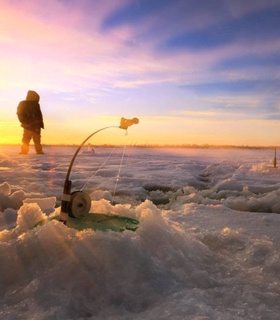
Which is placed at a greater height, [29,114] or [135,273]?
[29,114]

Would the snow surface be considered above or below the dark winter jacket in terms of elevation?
below

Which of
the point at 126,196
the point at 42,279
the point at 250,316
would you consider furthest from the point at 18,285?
the point at 126,196

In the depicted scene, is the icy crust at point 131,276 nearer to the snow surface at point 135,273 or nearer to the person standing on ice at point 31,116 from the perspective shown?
the snow surface at point 135,273

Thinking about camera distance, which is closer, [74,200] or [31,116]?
[74,200]

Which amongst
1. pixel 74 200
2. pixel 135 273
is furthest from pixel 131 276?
pixel 74 200

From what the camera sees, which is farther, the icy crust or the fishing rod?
the fishing rod

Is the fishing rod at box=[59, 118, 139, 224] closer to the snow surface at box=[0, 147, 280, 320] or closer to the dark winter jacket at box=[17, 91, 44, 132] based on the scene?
the snow surface at box=[0, 147, 280, 320]

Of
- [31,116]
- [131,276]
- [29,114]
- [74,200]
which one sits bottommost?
[131,276]

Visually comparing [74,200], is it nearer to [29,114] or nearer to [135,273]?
[135,273]

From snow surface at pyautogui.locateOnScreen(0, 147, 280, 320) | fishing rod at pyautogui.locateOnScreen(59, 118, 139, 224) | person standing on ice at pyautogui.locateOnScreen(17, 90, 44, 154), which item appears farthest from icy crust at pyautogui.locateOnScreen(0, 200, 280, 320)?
person standing on ice at pyautogui.locateOnScreen(17, 90, 44, 154)

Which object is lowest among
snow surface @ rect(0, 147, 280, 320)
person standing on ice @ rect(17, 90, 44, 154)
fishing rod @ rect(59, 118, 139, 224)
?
snow surface @ rect(0, 147, 280, 320)

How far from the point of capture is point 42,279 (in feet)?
8.41

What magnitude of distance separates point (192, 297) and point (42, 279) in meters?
1.21

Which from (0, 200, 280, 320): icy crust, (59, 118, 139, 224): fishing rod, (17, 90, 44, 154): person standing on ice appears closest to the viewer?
(0, 200, 280, 320): icy crust
